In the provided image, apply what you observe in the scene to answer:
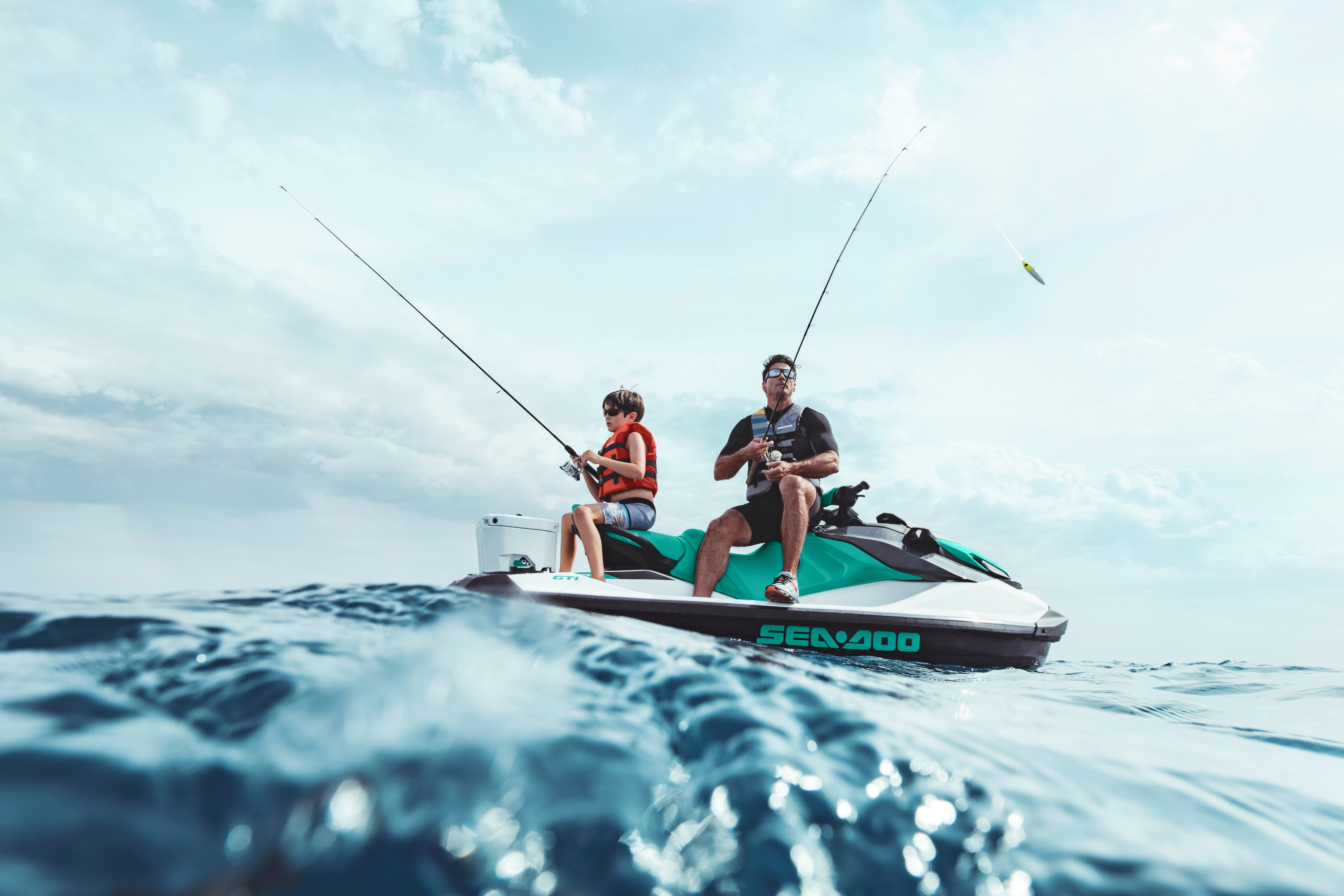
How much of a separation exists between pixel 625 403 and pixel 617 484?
615mm

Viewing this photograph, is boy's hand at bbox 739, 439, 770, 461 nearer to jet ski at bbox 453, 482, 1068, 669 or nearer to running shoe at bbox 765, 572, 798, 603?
jet ski at bbox 453, 482, 1068, 669

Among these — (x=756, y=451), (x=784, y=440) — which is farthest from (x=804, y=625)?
(x=784, y=440)

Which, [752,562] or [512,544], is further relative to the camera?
[752,562]

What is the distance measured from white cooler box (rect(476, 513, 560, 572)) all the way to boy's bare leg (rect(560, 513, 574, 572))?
104 mm

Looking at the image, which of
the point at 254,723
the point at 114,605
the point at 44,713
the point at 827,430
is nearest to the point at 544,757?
the point at 254,723

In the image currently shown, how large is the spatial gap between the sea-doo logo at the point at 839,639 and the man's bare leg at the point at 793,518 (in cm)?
40

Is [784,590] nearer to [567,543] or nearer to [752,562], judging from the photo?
[752,562]

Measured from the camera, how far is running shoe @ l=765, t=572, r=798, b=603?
3.98m

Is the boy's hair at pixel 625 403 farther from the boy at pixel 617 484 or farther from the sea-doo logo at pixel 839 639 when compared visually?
the sea-doo logo at pixel 839 639

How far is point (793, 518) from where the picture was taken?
4367 mm

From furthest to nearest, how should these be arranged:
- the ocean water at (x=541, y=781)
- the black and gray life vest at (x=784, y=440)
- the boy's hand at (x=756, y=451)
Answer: the black and gray life vest at (x=784, y=440) < the boy's hand at (x=756, y=451) < the ocean water at (x=541, y=781)

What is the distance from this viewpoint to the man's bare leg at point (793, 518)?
Result: 4320 mm

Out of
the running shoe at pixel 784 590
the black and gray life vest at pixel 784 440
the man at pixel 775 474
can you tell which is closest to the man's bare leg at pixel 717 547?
the man at pixel 775 474

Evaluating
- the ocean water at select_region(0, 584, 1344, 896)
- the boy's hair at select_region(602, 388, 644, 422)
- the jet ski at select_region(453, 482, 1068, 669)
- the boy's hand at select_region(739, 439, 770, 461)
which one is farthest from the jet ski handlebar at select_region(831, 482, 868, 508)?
the ocean water at select_region(0, 584, 1344, 896)
